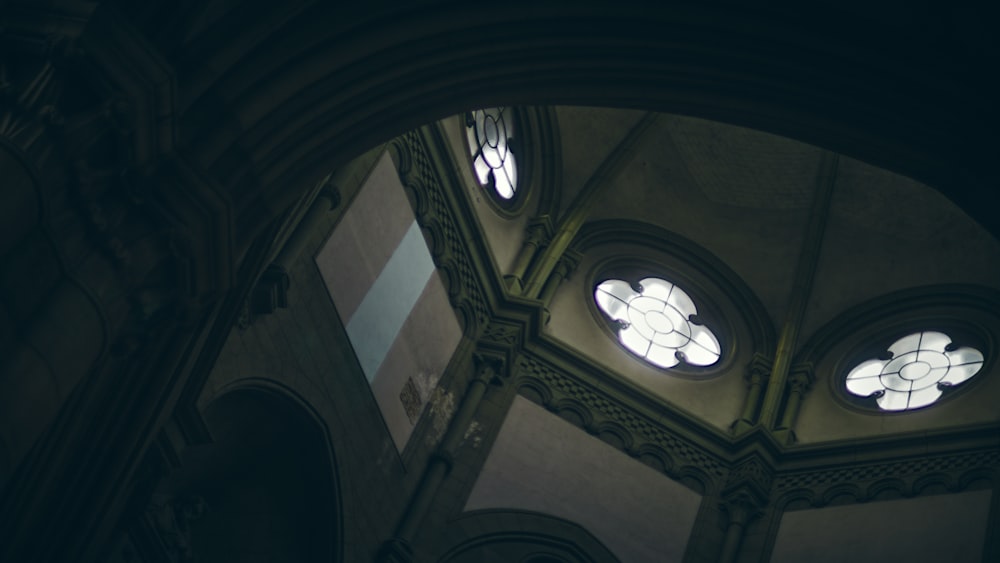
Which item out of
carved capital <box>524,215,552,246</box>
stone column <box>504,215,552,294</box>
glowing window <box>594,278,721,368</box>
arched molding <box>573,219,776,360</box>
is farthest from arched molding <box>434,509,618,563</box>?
arched molding <box>573,219,776,360</box>

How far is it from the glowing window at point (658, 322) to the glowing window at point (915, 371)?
2.21m

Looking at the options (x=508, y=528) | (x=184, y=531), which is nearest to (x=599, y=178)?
(x=508, y=528)

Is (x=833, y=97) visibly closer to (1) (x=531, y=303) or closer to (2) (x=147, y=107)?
(2) (x=147, y=107)

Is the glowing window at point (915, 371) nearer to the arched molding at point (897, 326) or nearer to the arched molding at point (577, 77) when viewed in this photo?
the arched molding at point (897, 326)

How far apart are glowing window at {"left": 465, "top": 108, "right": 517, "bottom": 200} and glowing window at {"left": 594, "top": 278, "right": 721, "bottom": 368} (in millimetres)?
2280

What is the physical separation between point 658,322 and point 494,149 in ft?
12.2

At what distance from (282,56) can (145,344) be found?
68.1 inches

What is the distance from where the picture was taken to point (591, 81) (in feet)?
22.4

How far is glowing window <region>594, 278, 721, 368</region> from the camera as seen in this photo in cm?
1596

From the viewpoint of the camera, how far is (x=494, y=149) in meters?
14.9

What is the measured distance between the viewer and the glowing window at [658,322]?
52.4ft

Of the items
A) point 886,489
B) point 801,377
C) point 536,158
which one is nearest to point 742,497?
point 886,489

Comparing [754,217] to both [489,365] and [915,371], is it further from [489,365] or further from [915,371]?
[489,365]

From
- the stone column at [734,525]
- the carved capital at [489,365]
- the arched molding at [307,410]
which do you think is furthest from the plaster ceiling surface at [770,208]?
the arched molding at [307,410]
